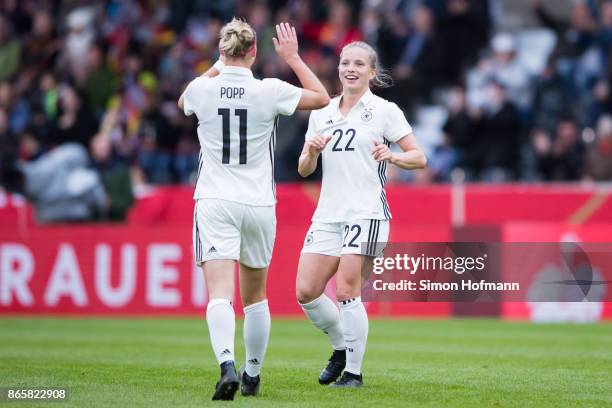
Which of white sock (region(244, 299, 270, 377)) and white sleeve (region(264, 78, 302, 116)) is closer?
white sleeve (region(264, 78, 302, 116))

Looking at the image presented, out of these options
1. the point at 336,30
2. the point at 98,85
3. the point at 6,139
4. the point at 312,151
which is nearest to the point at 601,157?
the point at 336,30

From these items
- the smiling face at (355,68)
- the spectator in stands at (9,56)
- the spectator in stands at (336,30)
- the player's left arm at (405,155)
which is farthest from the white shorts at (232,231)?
the spectator in stands at (9,56)

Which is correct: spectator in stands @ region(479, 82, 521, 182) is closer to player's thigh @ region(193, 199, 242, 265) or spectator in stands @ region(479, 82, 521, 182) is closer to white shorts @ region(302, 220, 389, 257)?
white shorts @ region(302, 220, 389, 257)

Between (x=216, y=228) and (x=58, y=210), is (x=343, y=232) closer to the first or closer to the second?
(x=216, y=228)

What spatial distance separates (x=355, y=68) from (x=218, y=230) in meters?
1.84

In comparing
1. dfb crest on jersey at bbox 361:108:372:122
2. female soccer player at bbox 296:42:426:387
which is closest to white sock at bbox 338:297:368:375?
female soccer player at bbox 296:42:426:387

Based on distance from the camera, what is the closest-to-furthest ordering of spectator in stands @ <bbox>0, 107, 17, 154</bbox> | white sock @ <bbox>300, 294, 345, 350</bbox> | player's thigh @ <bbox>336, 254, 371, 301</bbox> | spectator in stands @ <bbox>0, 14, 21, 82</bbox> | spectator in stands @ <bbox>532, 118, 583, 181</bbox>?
player's thigh @ <bbox>336, 254, 371, 301</bbox>, white sock @ <bbox>300, 294, 345, 350</bbox>, spectator in stands @ <bbox>532, 118, 583, 181</bbox>, spectator in stands @ <bbox>0, 107, 17, 154</bbox>, spectator in stands @ <bbox>0, 14, 21, 82</bbox>

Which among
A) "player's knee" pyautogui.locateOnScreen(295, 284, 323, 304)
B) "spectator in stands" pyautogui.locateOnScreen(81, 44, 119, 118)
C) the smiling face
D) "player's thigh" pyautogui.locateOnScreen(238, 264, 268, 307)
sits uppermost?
"spectator in stands" pyautogui.locateOnScreen(81, 44, 119, 118)

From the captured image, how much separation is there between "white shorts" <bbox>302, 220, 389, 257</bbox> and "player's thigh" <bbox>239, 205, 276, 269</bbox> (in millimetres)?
831

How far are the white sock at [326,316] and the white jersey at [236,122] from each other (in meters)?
1.24

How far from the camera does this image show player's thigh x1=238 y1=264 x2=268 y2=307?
29.2 ft

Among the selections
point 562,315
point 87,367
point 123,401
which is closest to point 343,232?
point 123,401

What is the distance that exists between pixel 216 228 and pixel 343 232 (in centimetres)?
129

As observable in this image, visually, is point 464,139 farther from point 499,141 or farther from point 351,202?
point 351,202
